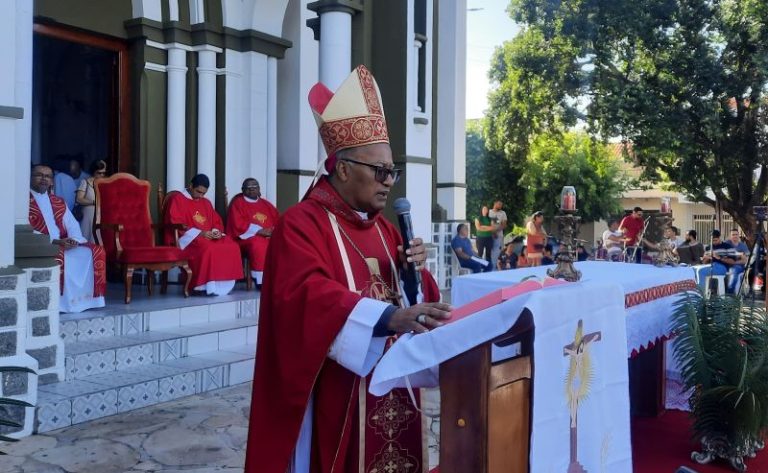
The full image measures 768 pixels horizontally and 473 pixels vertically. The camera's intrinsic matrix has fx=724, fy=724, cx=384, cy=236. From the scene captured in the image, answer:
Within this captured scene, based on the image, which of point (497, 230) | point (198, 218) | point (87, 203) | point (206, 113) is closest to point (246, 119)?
point (206, 113)

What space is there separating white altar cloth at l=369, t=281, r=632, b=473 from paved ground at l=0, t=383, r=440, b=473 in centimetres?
184

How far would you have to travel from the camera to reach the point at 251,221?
8359mm

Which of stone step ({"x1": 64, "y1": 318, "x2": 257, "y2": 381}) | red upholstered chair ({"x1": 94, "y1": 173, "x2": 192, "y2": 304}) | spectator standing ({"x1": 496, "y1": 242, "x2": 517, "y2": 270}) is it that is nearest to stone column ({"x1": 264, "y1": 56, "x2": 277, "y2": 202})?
red upholstered chair ({"x1": 94, "y1": 173, "x2": 192, "y2": 304})

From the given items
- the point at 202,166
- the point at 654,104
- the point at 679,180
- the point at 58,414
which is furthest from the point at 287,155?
the point at 679,180

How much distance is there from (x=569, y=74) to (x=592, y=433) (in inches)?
768

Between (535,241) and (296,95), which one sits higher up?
(296,95)

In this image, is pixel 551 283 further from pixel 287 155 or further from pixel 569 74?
pixel 569 74

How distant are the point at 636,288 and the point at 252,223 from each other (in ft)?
16.3

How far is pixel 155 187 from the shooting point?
28.8ft

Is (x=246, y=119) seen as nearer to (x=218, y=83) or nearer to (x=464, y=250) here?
(x=218, y=83)

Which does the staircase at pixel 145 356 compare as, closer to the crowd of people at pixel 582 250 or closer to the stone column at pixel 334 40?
the stone column at pixel 334 40

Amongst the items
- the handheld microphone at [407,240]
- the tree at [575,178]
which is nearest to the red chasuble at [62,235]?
the handheld microphone at [407,240]

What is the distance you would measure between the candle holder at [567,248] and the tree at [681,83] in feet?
50.2

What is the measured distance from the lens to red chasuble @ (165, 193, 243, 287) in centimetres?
735
